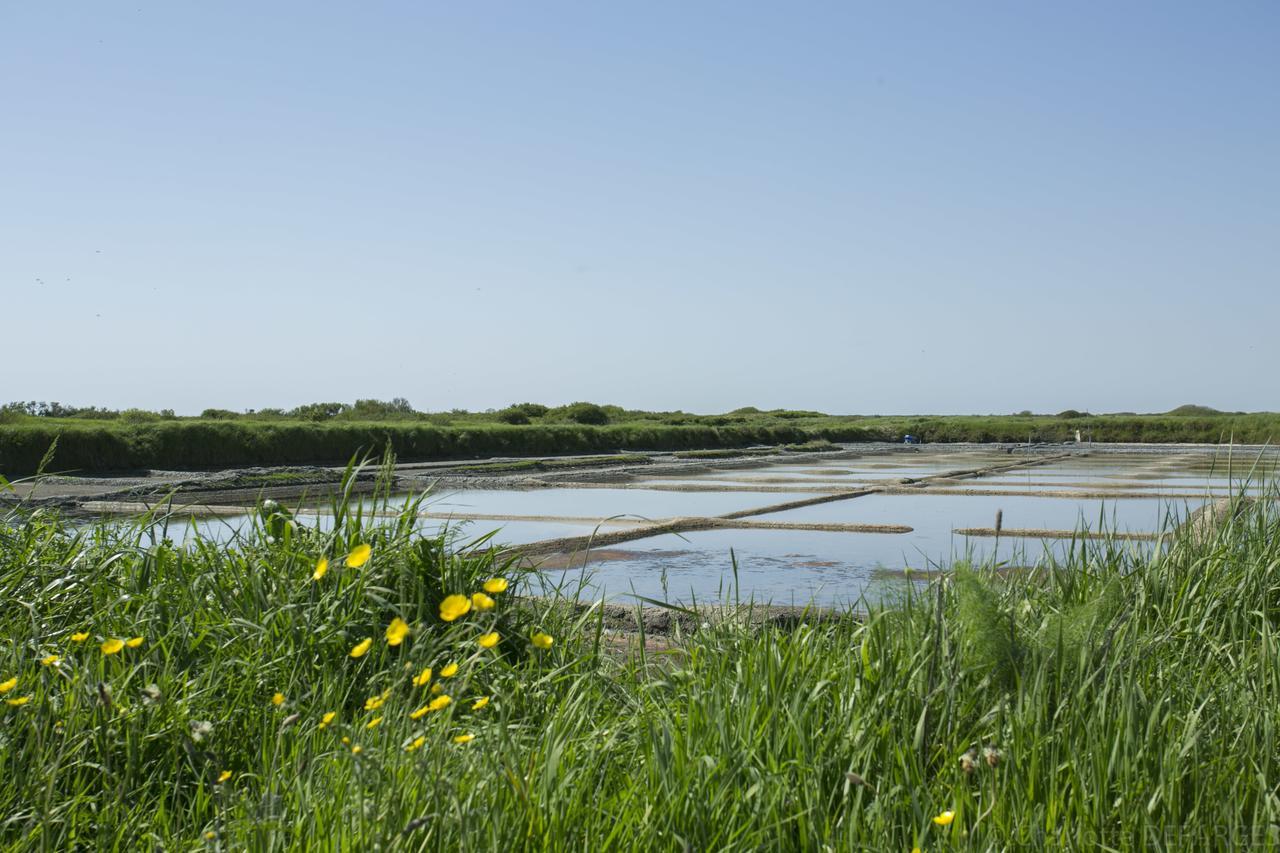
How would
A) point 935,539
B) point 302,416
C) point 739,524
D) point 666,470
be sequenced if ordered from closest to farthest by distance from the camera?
1. point 935,539
2. point 739,524
3. point 666,470
4. point 302,416

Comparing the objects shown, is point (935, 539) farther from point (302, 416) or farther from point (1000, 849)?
→ point (302, 416)

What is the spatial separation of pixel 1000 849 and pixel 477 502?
11220mm

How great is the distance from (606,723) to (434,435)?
74.7ft

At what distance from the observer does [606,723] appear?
2.62 meters

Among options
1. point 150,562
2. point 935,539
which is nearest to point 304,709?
point 150,562

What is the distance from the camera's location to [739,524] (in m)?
10.1

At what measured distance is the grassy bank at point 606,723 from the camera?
1915mm

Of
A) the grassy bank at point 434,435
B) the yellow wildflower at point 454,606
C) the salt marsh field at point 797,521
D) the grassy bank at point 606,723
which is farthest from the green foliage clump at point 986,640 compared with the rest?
the grassy bank at point 434,435

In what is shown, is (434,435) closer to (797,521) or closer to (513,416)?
(513,416)

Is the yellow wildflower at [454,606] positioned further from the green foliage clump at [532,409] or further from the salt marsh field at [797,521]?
the green foliage clump at [532,409]

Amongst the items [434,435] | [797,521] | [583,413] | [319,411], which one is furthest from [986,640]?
[583,413]

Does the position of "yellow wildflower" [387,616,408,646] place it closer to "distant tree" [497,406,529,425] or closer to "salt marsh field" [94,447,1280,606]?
"salt marsh field" [94,447,1280,606]

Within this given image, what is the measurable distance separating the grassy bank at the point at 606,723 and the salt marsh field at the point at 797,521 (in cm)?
28

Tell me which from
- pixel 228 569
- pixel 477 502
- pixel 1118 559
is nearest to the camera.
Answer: pixel 228 569
